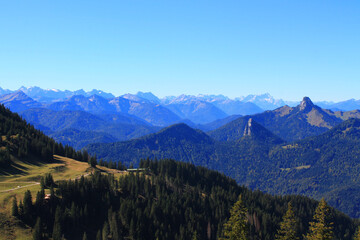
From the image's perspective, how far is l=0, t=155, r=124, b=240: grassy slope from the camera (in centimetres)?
7525

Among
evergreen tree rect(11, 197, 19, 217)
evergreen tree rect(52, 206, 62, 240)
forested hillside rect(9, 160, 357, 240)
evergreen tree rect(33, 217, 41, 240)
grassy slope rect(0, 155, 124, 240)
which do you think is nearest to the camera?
evergreen tree rect(33, 217, 41, 240)

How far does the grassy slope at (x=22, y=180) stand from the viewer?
75.2m

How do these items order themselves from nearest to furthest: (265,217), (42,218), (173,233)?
(42,218) < (173,233) < (265,217)

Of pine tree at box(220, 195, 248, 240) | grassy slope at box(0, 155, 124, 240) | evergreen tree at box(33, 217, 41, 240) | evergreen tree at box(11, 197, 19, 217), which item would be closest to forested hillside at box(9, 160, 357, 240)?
evergreen tree at box(33, 217, 41, 240)

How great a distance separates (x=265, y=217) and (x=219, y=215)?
92.7ft

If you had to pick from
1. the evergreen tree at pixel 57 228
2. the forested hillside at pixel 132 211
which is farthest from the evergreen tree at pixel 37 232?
the evergreen tree at pixel 57 228

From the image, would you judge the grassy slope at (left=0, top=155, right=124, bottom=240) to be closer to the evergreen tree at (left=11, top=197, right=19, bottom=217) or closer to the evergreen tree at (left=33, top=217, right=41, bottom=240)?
the evergreen tree at (left=11, top=197, right=19, bottom=217)

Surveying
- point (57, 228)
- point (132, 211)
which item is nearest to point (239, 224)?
point (57, 228)

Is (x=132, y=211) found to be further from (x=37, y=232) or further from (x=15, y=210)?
(x=15, y=210)

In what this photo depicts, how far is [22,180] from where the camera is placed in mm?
104812

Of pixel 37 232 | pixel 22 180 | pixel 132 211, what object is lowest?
pixel 132 211

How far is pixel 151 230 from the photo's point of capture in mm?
103125

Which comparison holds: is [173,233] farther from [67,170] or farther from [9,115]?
[9,115]

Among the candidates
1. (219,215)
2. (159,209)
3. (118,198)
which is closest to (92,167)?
(118,198)
